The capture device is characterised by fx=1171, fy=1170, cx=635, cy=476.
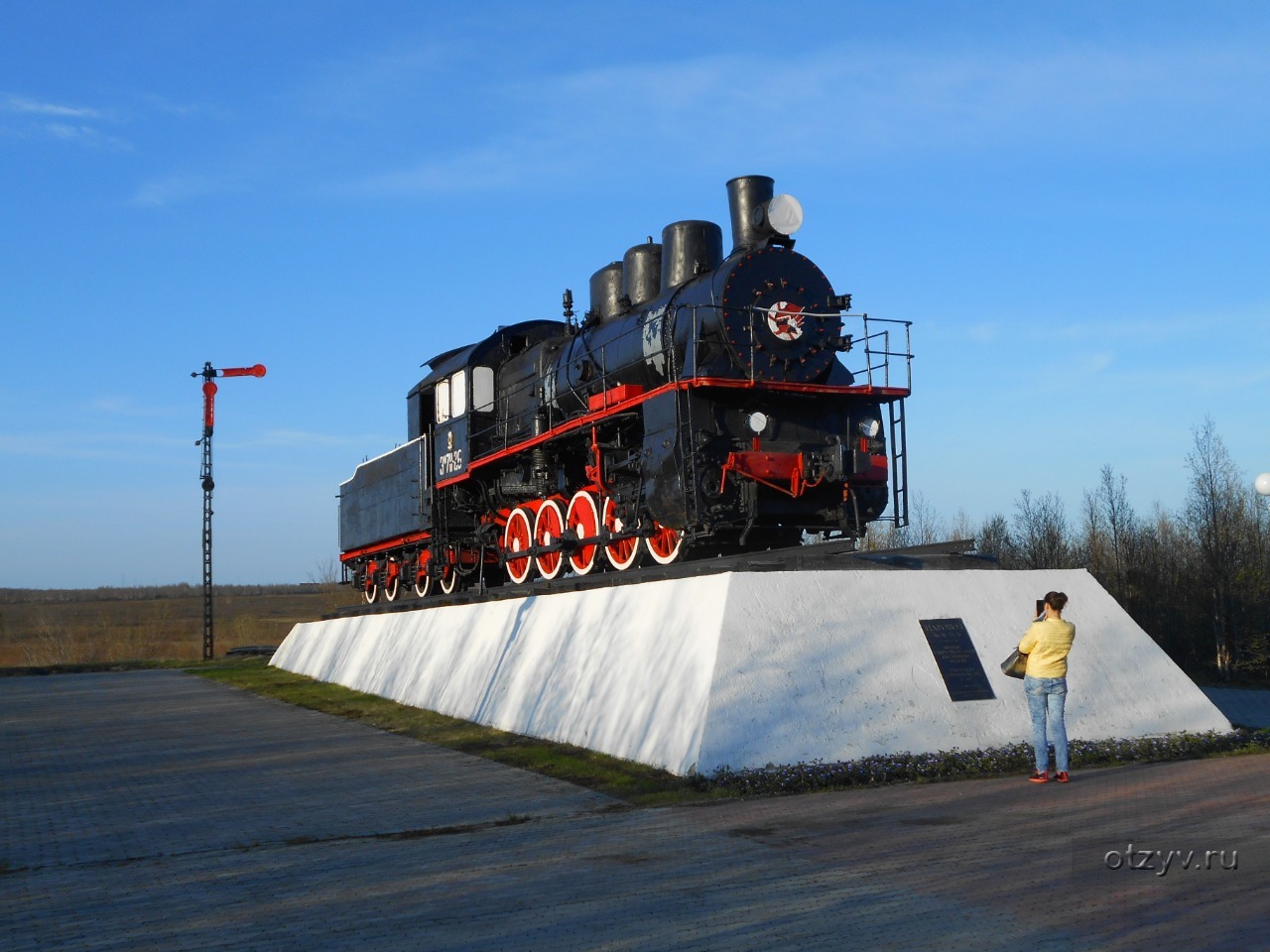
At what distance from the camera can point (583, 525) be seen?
50.6 ft

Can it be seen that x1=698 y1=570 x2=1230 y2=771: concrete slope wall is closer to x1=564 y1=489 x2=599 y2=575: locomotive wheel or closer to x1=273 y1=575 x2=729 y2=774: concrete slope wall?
x1=273 y1=575 x2=729 y2=774: concrete slope wall

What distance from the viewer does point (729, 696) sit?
9.36m

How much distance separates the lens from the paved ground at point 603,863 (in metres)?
5.12

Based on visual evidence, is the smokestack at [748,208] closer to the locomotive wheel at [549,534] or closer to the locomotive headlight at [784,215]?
the locomotive headlight at [784,215]

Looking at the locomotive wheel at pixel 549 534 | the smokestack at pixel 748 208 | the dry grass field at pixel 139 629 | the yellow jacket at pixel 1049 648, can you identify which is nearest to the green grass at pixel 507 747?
the yellow jacket at pixel 1049 648

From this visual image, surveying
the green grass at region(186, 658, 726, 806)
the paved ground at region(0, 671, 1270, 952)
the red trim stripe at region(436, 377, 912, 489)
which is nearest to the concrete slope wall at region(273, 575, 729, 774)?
the green grass at region(186, 658, 726, 806)

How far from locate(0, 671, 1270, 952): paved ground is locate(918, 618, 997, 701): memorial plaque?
50.4 inches

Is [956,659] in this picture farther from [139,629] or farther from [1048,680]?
[139,629]

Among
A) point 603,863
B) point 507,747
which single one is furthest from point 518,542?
point 603,863

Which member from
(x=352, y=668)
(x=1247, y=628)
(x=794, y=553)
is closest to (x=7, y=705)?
(x=352, y=668)

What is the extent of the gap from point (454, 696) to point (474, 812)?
5878mm

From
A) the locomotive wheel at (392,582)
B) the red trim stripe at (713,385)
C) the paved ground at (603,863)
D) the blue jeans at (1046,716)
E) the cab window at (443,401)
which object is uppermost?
the cab window at (443,401)

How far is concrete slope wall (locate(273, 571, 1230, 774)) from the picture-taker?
31.0ft

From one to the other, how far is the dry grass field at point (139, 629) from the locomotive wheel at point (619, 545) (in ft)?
66.7
